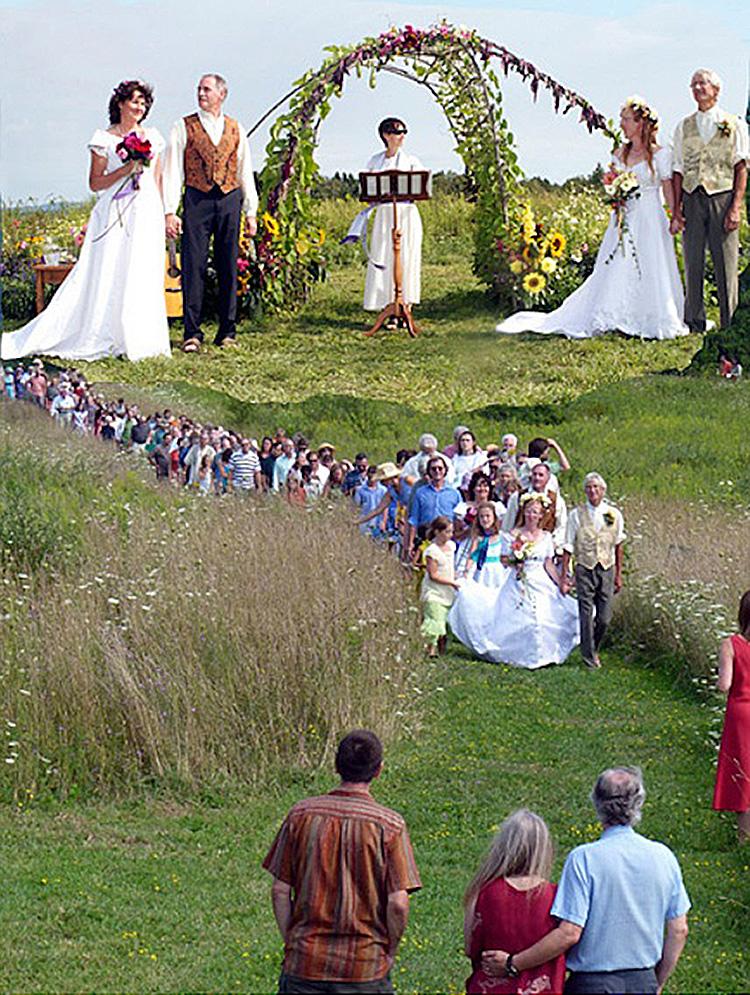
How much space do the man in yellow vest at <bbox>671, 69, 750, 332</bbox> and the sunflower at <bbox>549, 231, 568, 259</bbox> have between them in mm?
1093

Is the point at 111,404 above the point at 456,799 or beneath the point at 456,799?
above

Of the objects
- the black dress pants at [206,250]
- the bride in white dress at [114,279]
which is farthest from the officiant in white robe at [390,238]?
the bride in white dress at [114,279]

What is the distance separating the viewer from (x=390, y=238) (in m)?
18.8

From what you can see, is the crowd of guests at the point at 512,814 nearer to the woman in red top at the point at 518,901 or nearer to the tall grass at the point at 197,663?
the woman in red top at the point at 518,901

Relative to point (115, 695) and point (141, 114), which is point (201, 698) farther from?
point (141, 114)

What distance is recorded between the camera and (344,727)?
428 inches

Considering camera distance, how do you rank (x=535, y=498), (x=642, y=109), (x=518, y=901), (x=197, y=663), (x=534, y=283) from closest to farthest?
1. (x=518, y=901)
2. (x=197, y=663)
3. (x=535, y=498)
4. (x=642, y=109)
5. (x=534, y=283)

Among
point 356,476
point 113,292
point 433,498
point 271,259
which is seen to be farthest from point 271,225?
point 433,498

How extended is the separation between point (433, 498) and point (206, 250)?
365cm

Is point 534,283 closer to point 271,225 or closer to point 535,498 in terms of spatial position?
point 271,225

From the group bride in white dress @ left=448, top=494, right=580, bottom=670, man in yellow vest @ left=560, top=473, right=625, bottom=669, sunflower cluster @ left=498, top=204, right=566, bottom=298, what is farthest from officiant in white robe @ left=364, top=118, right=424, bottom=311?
man in yellow vest @ left=560, top=473, right=625, bottom=669

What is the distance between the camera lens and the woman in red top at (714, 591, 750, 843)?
29.1 ft

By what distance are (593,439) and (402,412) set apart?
4.96ft

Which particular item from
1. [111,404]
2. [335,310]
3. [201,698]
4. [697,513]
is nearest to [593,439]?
[697,513]
